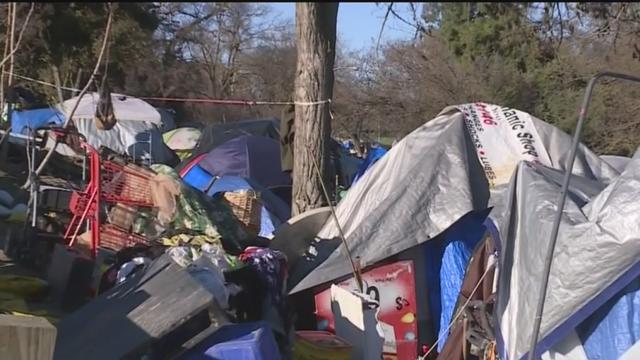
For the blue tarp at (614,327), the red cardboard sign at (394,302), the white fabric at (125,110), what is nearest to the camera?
the blue tarp at (614,327)

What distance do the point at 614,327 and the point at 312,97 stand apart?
Answer: 4.79 m

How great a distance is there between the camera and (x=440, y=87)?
26.2 meters

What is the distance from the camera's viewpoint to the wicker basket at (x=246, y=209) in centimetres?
989

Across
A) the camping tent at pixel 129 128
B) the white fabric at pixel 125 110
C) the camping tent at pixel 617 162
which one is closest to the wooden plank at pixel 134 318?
the camping tent at pixel 617 162

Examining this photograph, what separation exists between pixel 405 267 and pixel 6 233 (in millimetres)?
5152

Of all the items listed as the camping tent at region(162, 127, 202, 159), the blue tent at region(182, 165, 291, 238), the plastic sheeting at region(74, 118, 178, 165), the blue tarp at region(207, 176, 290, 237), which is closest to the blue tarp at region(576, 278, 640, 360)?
the blue tent at region(182, 165, 291, 238)

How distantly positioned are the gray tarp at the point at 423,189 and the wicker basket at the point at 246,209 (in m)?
1.53

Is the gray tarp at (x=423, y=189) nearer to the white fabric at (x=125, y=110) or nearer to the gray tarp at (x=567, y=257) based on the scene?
the gray tarp at (x=567, y=257)

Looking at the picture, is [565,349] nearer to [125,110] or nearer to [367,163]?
[367,163]

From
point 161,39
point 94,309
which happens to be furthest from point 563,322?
point 161,39

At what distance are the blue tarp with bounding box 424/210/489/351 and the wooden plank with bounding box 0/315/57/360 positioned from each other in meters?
3.60

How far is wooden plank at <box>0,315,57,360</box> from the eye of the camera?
4.22m

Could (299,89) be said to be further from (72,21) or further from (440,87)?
(440,87)

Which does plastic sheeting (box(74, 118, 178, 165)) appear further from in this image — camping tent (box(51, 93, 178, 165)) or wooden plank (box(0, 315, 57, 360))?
wooden plank (box(0, 315, 57, 360))
